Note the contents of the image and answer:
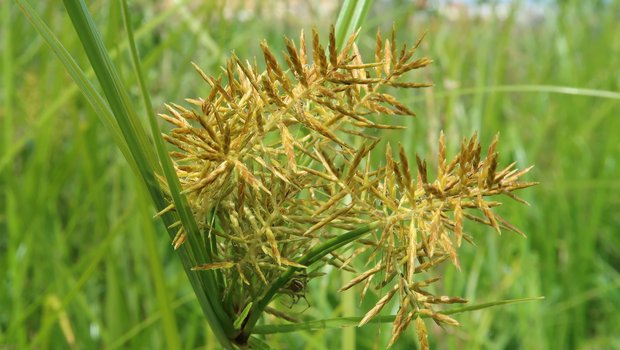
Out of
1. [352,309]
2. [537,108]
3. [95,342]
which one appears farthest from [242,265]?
[537,108]

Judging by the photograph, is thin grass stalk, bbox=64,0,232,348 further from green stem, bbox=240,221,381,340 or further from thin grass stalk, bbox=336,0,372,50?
thin grass stalk, bbox=336,0,372,50

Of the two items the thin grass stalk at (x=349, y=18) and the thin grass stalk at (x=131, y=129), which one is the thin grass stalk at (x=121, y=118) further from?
the thin grass stalk at (x=349, y=18)

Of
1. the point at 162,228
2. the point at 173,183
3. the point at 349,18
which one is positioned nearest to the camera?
the point at 173,183

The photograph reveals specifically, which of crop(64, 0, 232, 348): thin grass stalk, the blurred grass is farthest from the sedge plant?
the blurred grass

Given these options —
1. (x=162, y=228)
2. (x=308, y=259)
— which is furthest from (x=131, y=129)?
(x=162, y=228)

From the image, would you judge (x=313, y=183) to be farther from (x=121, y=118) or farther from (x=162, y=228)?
(x=162, y=228)

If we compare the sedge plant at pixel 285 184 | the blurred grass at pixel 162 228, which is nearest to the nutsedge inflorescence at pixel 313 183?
the sedge plant at pixel 285 184

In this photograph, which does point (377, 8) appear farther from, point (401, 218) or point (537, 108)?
point (401, 218)
